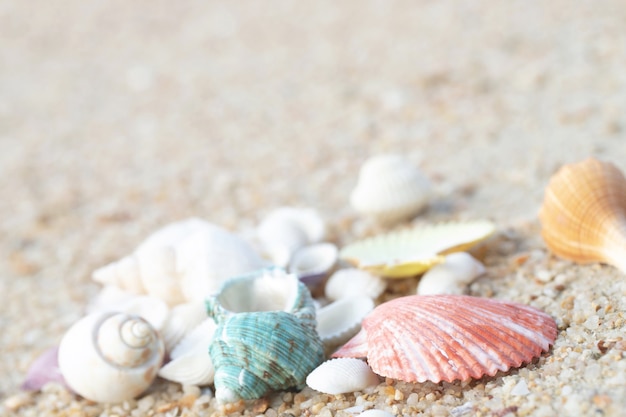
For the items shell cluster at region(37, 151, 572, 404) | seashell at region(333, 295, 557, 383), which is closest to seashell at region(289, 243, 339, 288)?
shell cluster at region(37, 151, 572, 404)

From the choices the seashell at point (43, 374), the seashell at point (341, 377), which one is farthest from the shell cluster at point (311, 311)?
the seashell at point (43, 374)

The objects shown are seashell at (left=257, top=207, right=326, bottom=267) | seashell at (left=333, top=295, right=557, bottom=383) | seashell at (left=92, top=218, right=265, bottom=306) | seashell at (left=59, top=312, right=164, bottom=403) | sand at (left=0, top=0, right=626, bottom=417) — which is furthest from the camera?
seashell at (left=257, top=207, right=326, bottom=267)

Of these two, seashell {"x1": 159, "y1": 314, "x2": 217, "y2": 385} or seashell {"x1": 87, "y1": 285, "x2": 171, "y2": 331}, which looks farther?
seashell {"x1": 87, "y1": 285, "x2": 171, "y2": 331}

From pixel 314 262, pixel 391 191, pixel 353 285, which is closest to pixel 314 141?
pixel 391 191

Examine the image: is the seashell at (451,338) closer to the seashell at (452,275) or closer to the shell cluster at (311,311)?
the shell cluster at (311,311)

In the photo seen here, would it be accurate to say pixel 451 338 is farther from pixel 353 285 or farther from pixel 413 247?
pixel 413 247

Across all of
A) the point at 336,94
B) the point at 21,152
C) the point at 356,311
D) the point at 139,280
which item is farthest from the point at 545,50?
the point at 21,152

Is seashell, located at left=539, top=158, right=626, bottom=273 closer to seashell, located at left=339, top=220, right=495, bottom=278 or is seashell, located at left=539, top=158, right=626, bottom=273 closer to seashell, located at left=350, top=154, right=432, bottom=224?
seashell, located at left=339, top=220, right=495, bottom=278

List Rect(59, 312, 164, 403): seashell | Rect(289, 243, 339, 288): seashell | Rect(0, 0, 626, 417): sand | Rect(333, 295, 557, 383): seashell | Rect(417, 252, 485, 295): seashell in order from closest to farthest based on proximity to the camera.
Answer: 1. Rect(333, 295, 557, 383): seashell
2. Rect(0, 0, 626, 417): sand
3. Rect(59, 312, 164, 403): seashell
4. Rect(417, 252, 485, 295): seashell
5. Rect(289, 243, 339, 288): seashell
